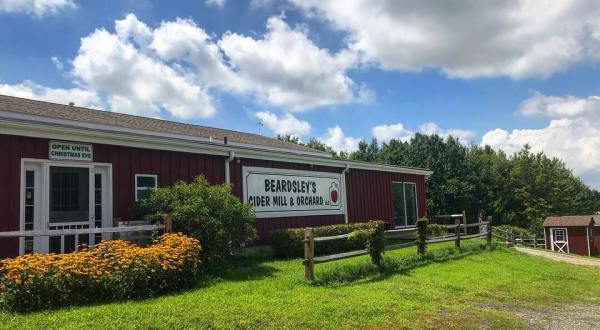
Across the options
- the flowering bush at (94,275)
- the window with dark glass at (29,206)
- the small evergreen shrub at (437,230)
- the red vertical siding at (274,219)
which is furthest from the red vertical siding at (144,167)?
the small evergreen shrub at (437,230)

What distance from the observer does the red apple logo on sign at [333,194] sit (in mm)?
15832

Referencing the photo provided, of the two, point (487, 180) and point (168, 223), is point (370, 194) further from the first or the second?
point (487, 180)

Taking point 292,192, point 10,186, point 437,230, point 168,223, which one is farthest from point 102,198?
point 437,230

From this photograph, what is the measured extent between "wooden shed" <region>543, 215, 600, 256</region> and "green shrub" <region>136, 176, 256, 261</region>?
30.2 meters

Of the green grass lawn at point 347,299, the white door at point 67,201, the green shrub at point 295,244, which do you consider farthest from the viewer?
the green shrub at point 295,244

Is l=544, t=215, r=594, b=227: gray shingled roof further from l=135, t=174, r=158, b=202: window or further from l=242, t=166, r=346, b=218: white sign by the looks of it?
l=135, t=174, r=158, b=202: window

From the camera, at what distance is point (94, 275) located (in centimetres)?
688

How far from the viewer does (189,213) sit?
920 centimetres

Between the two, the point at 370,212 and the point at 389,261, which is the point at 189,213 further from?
the point at 370,212

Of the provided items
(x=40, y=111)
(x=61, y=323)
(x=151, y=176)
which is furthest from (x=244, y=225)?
(x=40, y=111)

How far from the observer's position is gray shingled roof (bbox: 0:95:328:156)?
12.9 m

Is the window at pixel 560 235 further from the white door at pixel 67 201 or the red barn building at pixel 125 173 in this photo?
the white door at pixel 67 201

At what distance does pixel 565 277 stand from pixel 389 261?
5.24 metres

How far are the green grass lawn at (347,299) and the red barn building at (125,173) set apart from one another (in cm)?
278
